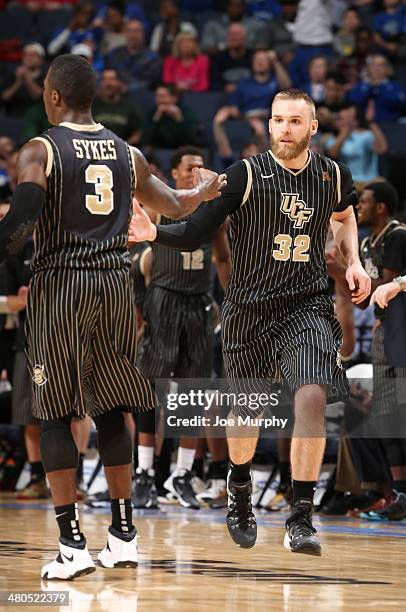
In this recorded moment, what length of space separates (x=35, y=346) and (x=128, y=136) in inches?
355

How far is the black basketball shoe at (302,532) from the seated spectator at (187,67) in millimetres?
10657

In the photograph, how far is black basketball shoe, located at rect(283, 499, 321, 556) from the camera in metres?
5.15

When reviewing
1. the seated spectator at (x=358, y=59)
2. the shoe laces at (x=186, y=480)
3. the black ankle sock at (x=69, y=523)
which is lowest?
the shoe laces at (x=186, y=480)

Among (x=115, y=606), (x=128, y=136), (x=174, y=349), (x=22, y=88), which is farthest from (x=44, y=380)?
(x=22, y=88)

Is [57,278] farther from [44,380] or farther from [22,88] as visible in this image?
[22,88]

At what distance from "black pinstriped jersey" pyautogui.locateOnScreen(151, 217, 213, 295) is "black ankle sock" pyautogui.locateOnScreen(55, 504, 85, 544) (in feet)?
14.7

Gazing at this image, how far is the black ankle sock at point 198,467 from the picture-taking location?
10.2 meters

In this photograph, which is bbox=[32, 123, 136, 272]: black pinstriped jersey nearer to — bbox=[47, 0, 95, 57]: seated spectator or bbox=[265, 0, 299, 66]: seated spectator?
bbox=[265, 0, 299, 66]: seated spectator

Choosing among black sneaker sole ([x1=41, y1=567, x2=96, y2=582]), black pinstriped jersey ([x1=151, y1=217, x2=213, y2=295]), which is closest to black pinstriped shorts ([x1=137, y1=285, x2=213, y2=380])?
black pinstriped jersey ([x1=151, y1=217, x2=213, y2=295])

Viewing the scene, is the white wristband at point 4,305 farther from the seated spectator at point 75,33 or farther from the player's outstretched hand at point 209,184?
the seated spectator at point 75,33

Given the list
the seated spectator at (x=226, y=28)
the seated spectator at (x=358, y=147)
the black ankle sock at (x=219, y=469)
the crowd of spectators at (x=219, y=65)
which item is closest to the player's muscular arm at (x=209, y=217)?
the black ankle sock at (x=219, y=469)

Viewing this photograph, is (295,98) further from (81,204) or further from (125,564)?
(125,564)

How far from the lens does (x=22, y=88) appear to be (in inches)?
604

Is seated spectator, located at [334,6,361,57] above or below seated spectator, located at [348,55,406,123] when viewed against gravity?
above
